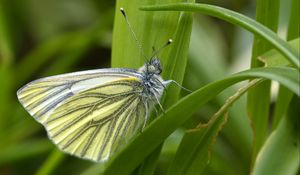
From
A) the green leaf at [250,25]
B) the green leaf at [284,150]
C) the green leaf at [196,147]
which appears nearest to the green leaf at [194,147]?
the green leaf at [196,147]

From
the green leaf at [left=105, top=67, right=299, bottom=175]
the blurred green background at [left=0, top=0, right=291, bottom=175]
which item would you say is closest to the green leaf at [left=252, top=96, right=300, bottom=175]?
the green leaf at [left=105, top=67, right=299, bottom=175]

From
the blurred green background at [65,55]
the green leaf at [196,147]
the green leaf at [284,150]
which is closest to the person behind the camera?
the green leaf at [284,150]

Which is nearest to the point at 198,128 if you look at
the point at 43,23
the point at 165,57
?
the point at 165,57

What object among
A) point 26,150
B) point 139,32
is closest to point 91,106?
point 139,32

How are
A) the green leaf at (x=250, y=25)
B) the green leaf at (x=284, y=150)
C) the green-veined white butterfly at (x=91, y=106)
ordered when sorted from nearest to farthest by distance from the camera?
the green leaf at (x=250, y=25) < the green leaf at (x=284, y=150) < the green-veined white butterfly at (x=91, y=106)

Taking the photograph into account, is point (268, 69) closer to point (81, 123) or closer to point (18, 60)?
point (81, 123)

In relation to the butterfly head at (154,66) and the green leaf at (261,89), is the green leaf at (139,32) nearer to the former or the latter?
the butterfly head at (154,66)

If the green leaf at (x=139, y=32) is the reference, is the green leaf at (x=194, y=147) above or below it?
below
